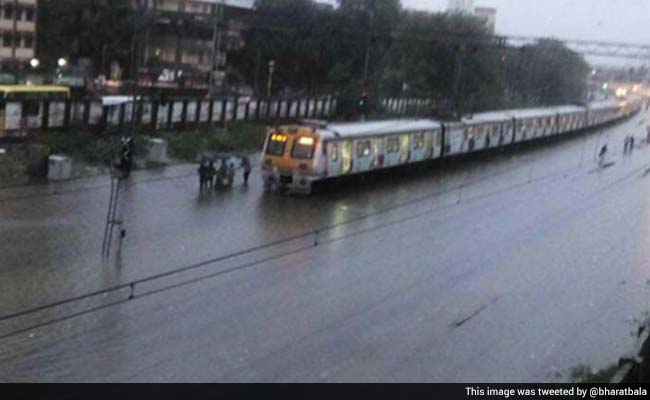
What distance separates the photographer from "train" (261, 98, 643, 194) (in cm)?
1426

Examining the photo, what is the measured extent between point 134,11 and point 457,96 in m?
10.0

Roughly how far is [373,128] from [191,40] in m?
16.7

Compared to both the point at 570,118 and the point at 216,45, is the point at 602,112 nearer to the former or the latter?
the point at 570,118

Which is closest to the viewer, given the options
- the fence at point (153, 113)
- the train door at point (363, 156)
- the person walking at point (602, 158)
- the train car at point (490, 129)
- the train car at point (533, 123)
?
the fence at point (153, 113)

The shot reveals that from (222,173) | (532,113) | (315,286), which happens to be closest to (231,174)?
(222,173)

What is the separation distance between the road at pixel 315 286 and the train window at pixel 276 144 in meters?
0.60

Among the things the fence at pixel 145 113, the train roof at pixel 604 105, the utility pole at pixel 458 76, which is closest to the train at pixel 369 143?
the utility pole at pixel 458 76

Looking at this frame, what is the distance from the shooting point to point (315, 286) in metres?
8.82

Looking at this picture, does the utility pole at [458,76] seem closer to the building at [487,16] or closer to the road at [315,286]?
the building at [487,16]

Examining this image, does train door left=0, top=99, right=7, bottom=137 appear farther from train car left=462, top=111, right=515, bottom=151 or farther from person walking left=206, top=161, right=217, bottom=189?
train car left=462, top=111, right=515, bottom=151

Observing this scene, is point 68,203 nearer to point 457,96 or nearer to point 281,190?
point 281,190

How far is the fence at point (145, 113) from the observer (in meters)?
15.5

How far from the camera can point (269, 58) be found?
30750 mm

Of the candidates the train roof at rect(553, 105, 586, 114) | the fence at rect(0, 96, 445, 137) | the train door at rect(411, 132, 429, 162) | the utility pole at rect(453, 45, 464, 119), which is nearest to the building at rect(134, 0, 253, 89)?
the fence at rect(0, 96, 445, 137)
